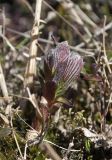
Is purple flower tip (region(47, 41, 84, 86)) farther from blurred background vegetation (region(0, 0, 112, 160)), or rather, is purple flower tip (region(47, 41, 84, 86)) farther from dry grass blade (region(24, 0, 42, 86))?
dry grass blade (region(24, 0, 42, 86))

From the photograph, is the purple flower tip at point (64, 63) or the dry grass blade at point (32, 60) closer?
the purple flower tip at point (64, 63)

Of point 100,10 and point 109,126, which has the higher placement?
point 100,10

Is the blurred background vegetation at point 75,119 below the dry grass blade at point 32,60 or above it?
below

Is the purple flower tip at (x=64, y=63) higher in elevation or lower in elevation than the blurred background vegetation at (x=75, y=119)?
higher

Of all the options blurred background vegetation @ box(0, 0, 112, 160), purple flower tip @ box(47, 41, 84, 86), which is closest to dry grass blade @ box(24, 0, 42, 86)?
blurred background vegetation @ box(0, 0, 112, 160)

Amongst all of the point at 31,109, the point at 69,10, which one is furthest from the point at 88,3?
the point at 31,109

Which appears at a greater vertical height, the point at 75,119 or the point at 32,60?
Answer: the point at 32,60

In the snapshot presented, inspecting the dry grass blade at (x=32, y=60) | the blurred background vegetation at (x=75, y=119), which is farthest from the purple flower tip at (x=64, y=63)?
the dry grass blade at (x=32, y=60)

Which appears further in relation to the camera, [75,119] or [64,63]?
[75,119]

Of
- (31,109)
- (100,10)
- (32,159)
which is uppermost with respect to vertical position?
(100,10)

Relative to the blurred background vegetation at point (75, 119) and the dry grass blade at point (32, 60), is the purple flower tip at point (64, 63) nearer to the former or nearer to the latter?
the blurred background vegetation at point (75, 119)

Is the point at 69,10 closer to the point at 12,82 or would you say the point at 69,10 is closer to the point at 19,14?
A: the point at 12,82
